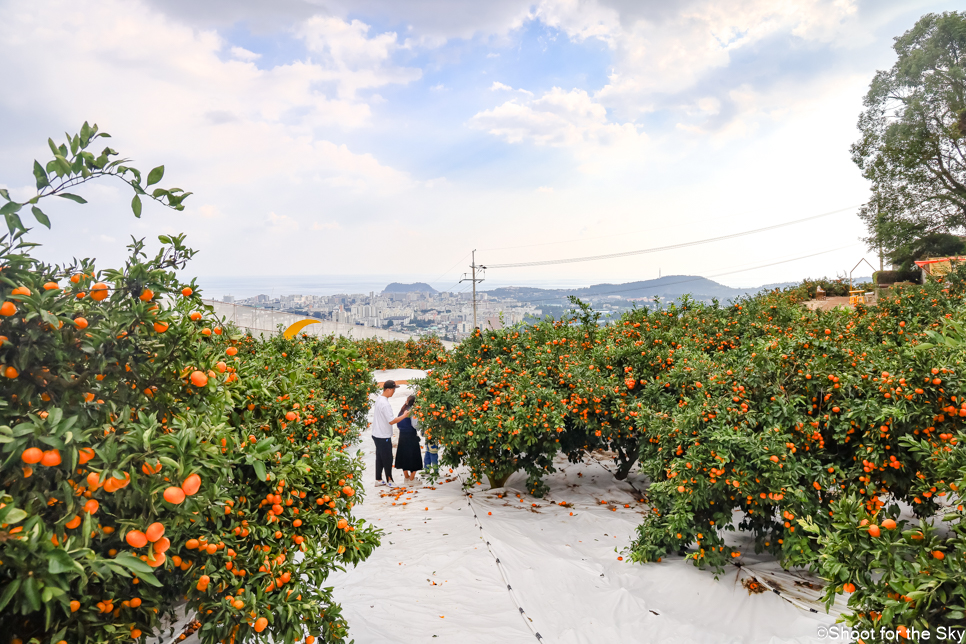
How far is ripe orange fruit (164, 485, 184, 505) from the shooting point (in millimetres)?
1392

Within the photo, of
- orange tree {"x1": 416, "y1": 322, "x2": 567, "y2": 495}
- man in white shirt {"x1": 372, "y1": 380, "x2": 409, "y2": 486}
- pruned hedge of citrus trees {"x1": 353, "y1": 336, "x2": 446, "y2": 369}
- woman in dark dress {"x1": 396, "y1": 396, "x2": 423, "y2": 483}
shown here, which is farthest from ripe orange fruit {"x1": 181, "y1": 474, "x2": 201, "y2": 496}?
pruned hedge of citrus trees {"x1": 353, "y1": 336, "x2": 446, "y2": 369}

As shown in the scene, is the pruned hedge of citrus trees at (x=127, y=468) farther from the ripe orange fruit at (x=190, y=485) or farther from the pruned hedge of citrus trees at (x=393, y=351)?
the pruned hedge of citrus trees at (x=393, y=351)

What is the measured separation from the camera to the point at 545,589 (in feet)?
14.5

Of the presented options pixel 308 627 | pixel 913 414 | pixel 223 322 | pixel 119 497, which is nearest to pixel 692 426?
pixel 913 414

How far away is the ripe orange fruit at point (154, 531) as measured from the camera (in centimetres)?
144

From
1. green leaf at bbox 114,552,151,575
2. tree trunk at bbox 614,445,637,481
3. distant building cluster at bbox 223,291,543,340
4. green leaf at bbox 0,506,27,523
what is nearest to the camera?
green leaf at bbox 0,506,27,523

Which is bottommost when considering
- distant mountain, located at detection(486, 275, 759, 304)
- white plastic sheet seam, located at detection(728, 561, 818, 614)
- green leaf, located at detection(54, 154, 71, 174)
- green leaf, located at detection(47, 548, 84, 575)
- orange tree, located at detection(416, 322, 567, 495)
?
white plastic sheet seam, located at detection(728, 561, 818, 614)

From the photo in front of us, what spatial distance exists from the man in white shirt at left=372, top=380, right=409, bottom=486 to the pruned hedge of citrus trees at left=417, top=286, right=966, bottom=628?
1.94ft

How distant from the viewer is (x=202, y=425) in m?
1.78

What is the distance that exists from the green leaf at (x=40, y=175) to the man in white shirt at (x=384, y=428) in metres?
5.45

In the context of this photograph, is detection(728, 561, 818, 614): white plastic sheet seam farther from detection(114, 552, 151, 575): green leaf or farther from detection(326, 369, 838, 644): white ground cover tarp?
detection(114, 552, 151, 575): green leaf

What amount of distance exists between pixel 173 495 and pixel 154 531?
16cm

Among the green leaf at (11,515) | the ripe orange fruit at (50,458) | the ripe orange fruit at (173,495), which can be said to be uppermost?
the ripe orange fruit at (50,458)

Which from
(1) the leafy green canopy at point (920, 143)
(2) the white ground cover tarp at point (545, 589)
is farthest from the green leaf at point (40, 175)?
(1) the leafy green canopy at point (920, 143)
